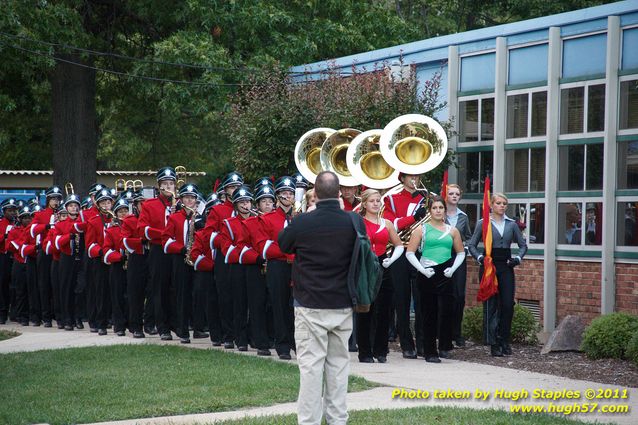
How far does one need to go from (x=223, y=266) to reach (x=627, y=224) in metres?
5.34

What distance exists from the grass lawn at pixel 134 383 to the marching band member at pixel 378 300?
1.14 m

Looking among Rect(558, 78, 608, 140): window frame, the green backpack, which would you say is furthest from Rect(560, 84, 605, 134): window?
the green backpack

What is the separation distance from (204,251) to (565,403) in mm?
6180

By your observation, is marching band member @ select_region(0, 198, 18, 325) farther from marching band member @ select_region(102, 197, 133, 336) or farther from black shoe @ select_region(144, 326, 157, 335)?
black shoe @ select_region(144, 326, 157, 335)

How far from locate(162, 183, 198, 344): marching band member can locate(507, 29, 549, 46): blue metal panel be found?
5208mm

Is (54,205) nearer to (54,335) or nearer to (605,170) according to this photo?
(54,335)

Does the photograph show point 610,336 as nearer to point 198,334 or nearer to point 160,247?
point 198,334

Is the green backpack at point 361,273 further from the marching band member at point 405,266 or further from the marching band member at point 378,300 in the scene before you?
the marching band member at point 405,266

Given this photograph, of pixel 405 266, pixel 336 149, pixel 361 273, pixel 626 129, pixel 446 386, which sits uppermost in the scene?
pixel 626 129

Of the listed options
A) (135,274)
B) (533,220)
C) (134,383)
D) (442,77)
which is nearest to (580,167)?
(533,220)

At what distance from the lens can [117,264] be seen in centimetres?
1658

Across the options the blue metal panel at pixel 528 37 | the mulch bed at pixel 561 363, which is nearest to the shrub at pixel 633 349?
the mulch bed at pixel 561 363

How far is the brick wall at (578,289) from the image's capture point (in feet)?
51.2

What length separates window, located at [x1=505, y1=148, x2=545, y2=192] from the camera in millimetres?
16719
